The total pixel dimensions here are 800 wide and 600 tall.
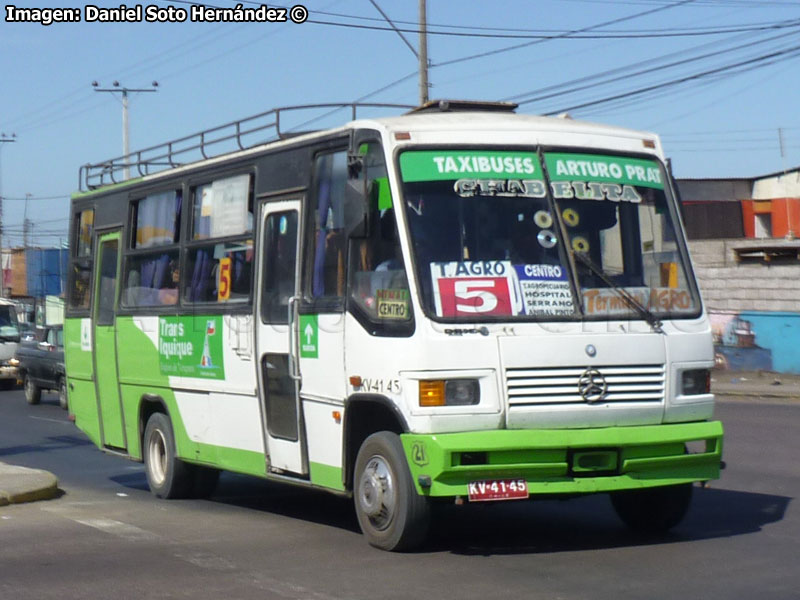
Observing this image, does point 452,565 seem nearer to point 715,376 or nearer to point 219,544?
point 219,544

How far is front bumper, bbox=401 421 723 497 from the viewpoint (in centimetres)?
777

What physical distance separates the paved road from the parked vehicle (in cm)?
2290

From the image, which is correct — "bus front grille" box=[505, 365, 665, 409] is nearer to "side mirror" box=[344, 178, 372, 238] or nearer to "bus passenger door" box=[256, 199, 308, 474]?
"side mirror" box=[344, 178, 372, 238]

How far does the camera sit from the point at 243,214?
34.1 feet

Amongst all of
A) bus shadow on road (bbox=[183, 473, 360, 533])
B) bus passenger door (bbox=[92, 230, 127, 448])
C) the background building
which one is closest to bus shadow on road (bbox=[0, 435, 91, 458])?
bus passenger door (bbox=[92, 230, 127, 448])

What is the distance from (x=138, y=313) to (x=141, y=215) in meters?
0.99

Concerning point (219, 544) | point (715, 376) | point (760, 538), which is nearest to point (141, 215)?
point (219, 544)

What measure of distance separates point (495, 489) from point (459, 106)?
2999mm

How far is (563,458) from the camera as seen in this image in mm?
7984

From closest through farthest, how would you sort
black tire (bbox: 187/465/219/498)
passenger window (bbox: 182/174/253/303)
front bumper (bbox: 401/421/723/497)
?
front bumper (bbox: 401/421/723/497) → passenger window (bbox: 182/174/253/303) → black tire (bbox: 187/465/219/498)

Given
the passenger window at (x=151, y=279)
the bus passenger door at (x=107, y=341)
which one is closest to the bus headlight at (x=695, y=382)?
the passenger window at (x=151, y=279)

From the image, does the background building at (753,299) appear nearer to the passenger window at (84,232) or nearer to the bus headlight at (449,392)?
the passenger window at (84,232)

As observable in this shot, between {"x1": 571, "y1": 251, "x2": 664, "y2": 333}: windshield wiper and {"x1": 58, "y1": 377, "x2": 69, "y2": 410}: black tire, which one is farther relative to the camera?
{"x1": 58, "y1": 377, "x2": 69, "y2": 410}: black tire

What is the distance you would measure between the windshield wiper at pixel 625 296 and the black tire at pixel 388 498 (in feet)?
5.45
